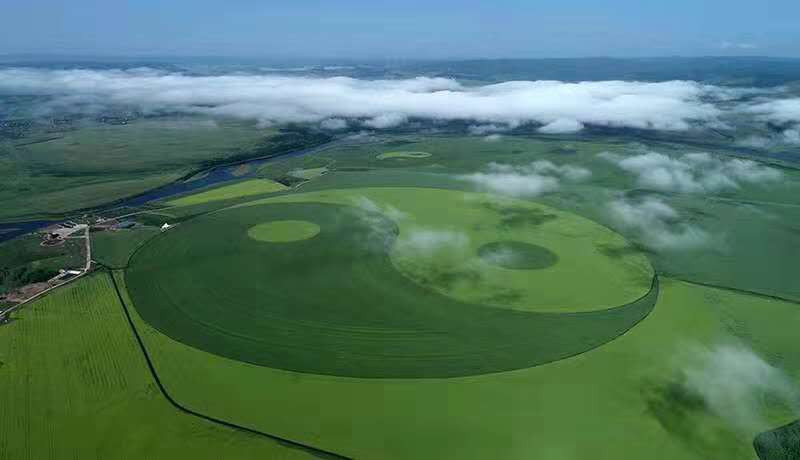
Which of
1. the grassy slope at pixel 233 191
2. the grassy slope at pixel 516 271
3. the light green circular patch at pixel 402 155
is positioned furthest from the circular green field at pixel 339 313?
the light green circular patch at pixel 402 155

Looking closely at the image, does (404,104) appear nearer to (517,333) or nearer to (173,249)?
(173,249)

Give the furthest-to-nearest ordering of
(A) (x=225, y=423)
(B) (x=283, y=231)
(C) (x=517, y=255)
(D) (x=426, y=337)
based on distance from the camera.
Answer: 1. (B) (x=283, y=231)
2. (C) (x=517, y=255)
3. (D) (x=426, y=337)
4. (A) (x=225, y=423)

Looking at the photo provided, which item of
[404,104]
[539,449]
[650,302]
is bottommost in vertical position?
[539,449]

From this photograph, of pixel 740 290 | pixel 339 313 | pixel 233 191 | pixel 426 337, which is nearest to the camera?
pixel 426 337

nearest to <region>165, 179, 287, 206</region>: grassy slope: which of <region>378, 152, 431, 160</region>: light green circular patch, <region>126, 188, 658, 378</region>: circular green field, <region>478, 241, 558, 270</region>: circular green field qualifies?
<region>126, 188, 658, 378</region>: circular green field

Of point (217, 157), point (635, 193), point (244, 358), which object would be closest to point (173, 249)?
point (244, 358)

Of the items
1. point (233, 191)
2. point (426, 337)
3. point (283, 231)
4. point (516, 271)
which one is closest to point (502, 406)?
point (426, 337)

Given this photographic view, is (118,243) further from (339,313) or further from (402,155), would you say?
(402,155)
